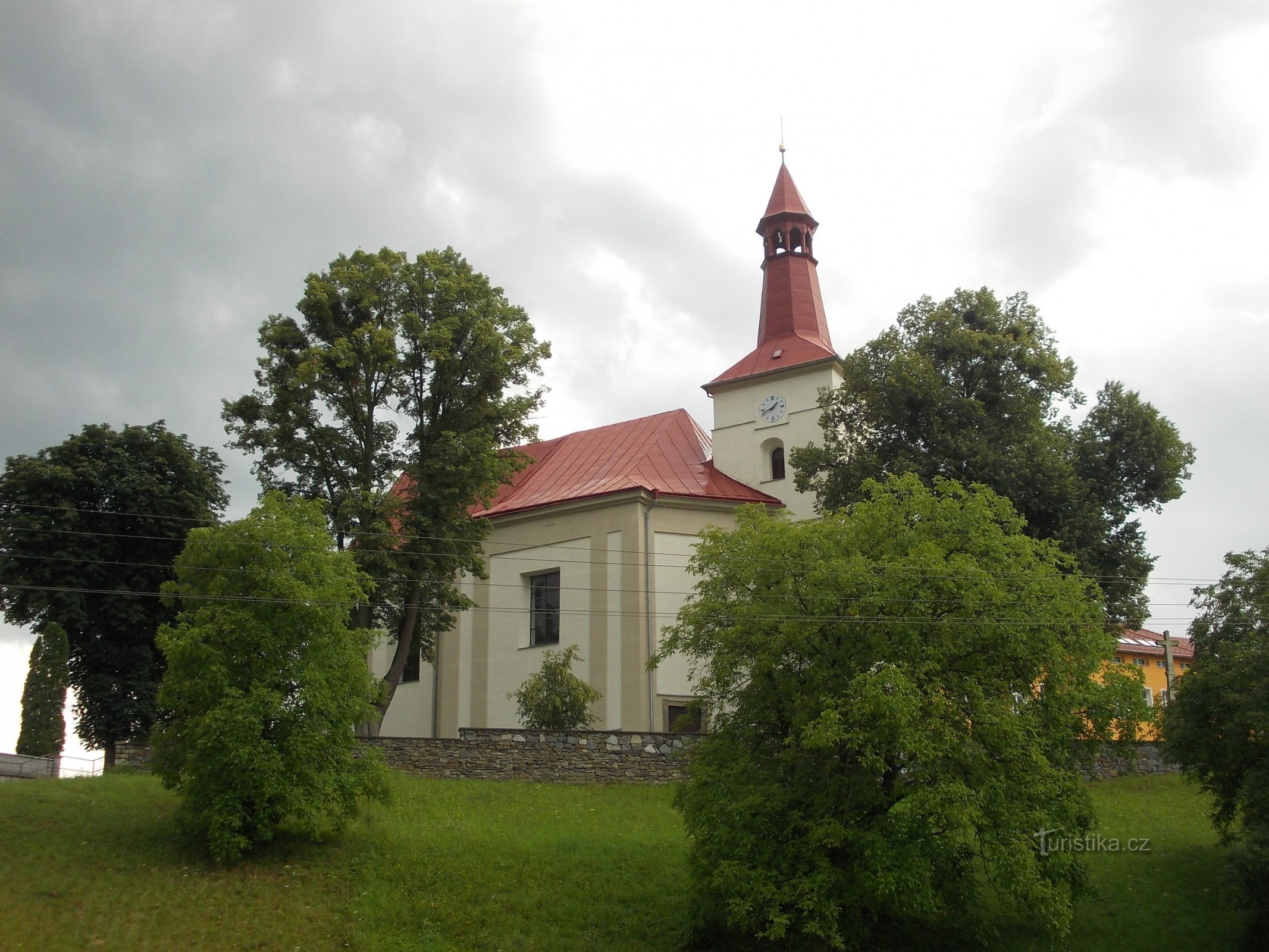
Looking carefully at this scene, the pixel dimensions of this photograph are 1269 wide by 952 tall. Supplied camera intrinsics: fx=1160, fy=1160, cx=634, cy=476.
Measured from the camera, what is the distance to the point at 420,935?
1711cm

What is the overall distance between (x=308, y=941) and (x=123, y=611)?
1595cm

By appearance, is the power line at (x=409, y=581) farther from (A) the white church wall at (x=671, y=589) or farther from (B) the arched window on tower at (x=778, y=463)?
(B) the arched window on tower at (x=778, y=463)

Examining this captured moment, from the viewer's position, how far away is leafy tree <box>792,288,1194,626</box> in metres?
27.8

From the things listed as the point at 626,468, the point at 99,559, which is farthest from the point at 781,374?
the point at 99,559

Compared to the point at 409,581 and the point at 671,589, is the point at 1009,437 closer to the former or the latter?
the point at 671,589

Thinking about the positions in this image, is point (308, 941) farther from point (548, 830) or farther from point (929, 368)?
point (929, 368)

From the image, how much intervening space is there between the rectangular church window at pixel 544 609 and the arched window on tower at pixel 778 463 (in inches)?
288

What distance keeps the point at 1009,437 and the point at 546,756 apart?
1375 cm

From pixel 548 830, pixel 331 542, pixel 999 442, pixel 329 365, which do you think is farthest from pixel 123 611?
pixel 999 442

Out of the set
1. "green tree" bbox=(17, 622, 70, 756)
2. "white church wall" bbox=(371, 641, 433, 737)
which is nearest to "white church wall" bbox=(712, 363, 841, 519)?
"white church wall" bbox=(371, 641, 433, 737)

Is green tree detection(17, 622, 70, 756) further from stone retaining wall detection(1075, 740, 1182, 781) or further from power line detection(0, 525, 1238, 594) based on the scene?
stone retaining wall detection(1075, 740, 1182, 781)

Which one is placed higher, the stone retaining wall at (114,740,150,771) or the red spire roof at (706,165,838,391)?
the red spire roof at (706,165,838,391)

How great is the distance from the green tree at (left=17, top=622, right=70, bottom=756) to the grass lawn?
16.7 feet

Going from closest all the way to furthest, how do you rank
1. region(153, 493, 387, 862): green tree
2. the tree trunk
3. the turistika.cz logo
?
the turistika.cz logo < region(153, 493, 387, 862): green tree < the tree trunk
